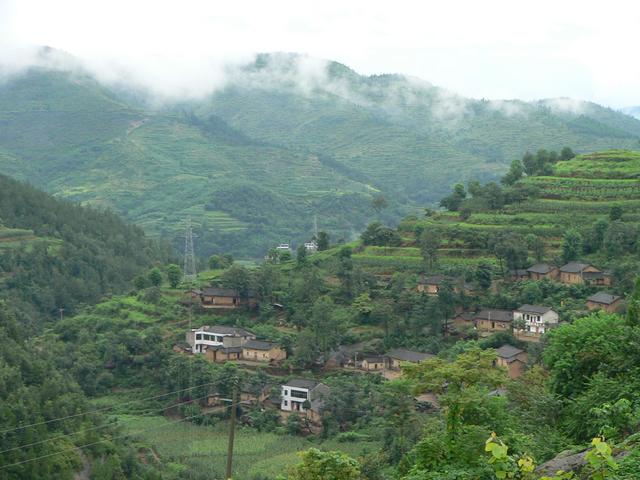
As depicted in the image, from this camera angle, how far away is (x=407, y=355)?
100 feet

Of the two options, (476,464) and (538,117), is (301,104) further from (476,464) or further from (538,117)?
(476,464)

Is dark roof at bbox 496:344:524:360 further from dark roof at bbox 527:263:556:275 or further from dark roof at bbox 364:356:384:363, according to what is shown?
dark roof at bbox 527:263:556:275

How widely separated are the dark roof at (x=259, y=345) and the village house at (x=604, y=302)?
12109 mm

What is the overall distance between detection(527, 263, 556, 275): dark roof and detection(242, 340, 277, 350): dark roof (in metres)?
11.1

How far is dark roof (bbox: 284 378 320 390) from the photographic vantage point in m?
29.3

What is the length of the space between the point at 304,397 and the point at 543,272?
11753 mm

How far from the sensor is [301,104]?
13612 cm

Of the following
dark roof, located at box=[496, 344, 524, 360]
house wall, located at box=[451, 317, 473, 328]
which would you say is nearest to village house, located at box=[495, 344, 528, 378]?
dark roof, located at box=[496, 344, 524, 360]

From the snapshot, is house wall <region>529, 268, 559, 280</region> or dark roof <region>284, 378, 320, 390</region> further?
house wall <region>529, 268, 559, 280</region>

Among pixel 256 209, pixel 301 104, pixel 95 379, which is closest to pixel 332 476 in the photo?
pixel 95 379

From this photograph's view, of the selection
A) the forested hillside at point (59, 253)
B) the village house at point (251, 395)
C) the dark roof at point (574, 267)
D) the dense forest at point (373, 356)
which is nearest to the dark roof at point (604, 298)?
the dense forest at point (373, 356)

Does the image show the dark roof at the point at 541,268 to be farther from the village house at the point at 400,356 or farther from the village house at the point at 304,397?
the village house at the point at 304,397

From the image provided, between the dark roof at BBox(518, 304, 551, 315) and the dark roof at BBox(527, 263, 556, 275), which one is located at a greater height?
the dark roof at BBox(527, 263, 556, 275)

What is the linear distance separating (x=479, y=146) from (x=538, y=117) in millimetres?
9764
